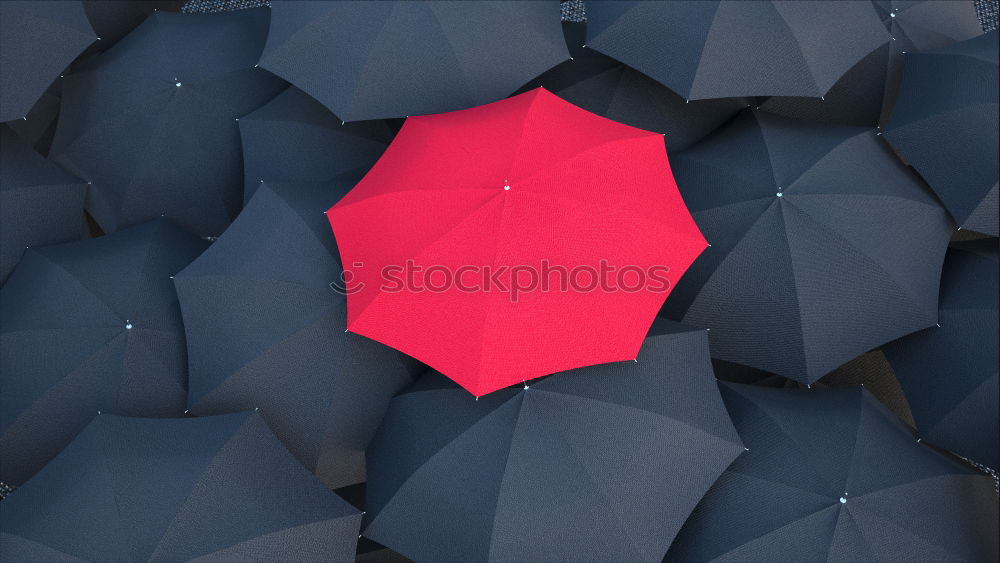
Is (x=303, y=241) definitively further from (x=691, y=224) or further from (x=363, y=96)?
(x=691, y=224)

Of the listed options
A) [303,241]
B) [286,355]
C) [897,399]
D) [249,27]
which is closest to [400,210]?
[303,241]

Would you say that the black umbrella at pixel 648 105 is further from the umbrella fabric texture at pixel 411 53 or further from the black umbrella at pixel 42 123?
the black umbrella at pixel 42 123

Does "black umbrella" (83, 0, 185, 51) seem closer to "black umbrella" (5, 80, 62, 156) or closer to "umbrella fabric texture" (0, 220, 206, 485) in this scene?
"black umbrella" (5, 80, 62, 156)

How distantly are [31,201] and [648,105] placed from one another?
391 centimetres

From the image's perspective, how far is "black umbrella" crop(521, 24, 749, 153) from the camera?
17.6ft

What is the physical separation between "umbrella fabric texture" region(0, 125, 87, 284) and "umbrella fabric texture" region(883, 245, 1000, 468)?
5.26m

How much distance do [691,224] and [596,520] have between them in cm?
159

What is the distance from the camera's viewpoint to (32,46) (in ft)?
16.7

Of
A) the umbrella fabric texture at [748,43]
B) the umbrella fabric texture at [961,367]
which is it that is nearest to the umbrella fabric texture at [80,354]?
the umbrella fabric texture at [748,43]

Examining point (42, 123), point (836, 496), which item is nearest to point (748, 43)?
point (836, 496)

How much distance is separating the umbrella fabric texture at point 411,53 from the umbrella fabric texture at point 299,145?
0.41 meters

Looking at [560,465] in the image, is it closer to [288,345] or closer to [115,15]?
[288,345]

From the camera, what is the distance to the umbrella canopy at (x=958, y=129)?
4520mm

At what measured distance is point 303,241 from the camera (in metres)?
4.68
